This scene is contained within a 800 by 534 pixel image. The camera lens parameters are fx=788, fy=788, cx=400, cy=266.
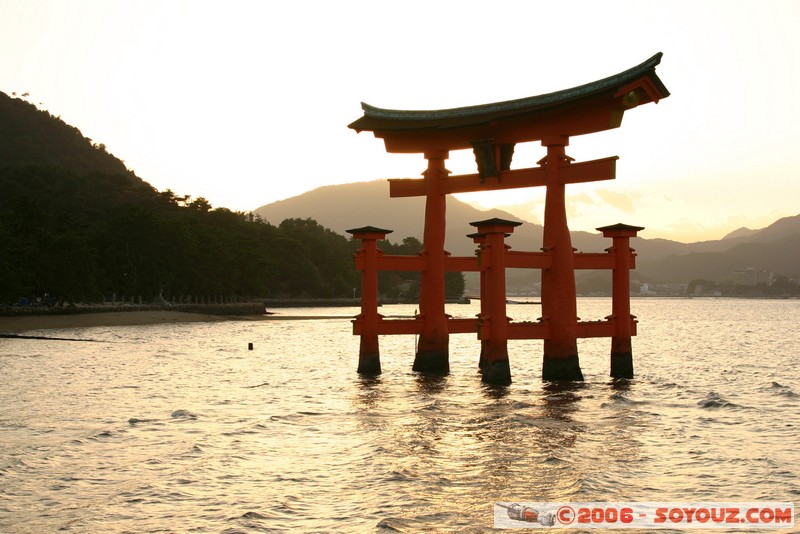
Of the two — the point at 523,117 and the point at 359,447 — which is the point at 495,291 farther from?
the point at 359,447

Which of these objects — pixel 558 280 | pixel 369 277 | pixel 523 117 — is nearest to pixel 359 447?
pixel 558 280

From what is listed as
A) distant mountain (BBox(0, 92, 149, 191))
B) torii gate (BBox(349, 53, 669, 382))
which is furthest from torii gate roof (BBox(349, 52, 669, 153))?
distant mountain (BBox(0, 92, 149, 191))

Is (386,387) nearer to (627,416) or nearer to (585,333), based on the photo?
(585,333)

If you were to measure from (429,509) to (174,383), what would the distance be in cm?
1903

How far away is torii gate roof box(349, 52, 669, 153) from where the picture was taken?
23297mm

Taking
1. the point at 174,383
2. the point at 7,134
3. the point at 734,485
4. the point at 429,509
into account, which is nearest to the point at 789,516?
the point at 734,485

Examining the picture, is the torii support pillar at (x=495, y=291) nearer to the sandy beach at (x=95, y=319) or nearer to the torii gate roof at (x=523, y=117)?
the torii gate roof at (x=523, y=117)

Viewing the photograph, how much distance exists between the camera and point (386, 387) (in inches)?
1030

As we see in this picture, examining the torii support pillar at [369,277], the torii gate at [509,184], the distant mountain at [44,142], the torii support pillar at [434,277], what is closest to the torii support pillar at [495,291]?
the torii gate at [509,184]

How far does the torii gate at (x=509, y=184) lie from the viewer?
78.3 ft

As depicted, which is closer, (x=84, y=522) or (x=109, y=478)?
(x=84, y=522)

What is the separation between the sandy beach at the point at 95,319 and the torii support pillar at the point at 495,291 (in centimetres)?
4017

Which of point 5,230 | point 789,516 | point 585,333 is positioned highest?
point 5,230

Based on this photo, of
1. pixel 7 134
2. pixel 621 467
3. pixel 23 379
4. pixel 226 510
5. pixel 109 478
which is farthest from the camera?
pixel 7 134
